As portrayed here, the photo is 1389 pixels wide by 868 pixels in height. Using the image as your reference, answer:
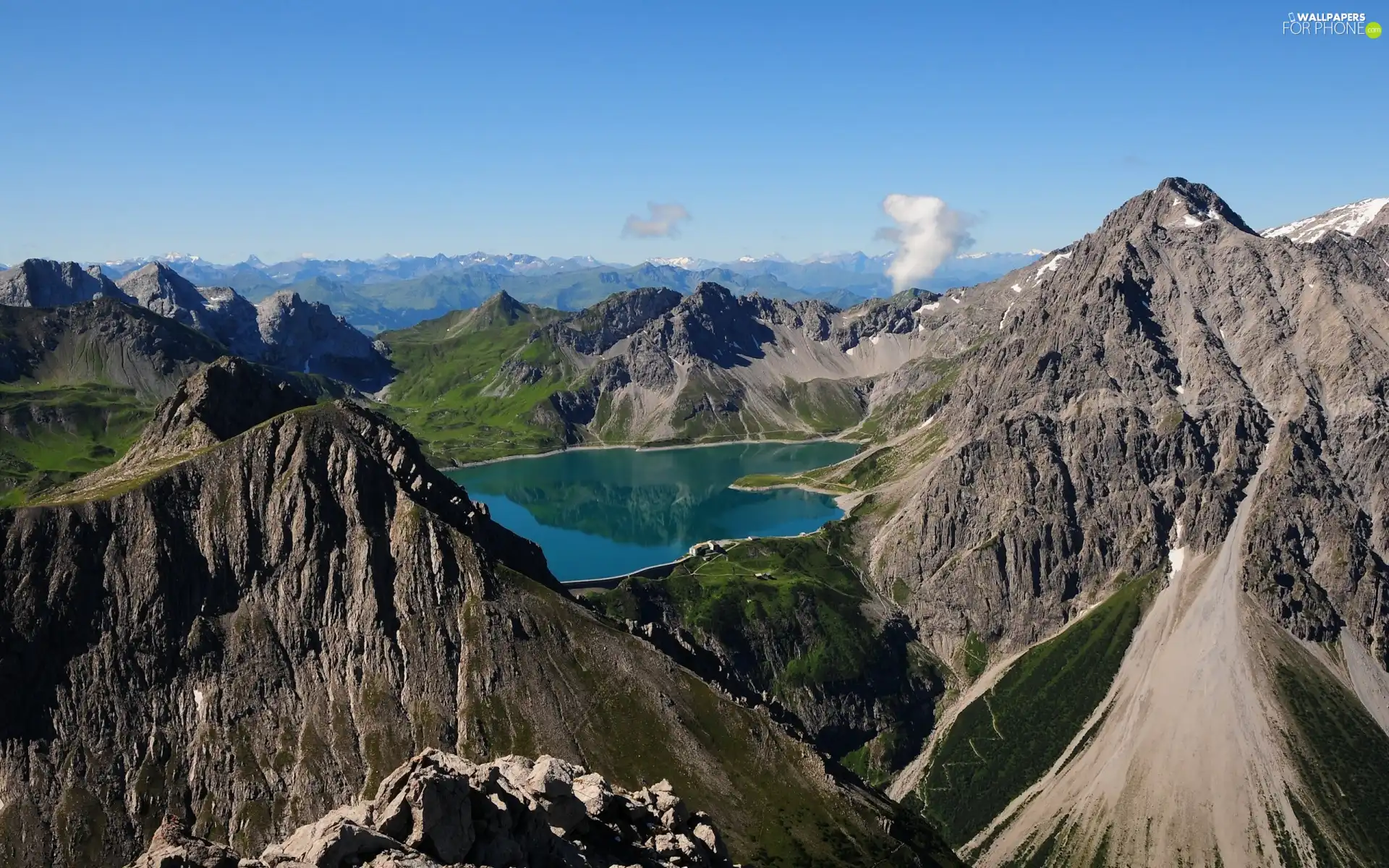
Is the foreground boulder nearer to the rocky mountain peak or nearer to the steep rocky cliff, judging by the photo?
the steep rocky cliff

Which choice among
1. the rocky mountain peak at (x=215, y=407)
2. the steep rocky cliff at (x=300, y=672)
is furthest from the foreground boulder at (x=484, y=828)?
the rocky mountain peak at (x=215, y=407)

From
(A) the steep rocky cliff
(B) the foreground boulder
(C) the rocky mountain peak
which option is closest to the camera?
(B) the foreground boulder

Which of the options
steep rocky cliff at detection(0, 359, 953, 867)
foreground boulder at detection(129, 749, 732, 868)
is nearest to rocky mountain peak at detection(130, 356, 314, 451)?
steep rocky cliff at detection(0, 359, 953, 867)

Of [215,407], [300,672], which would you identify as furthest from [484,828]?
[215,407]

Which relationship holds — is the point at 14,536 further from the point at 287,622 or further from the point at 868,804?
the point at 868,804

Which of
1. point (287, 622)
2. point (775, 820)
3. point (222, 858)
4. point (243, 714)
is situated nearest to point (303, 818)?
point (243, 714)

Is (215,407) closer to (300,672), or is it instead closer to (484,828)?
(300,672)

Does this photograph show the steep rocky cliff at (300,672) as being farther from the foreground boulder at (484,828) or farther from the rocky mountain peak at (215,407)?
the foreground boulder at (484,828)
